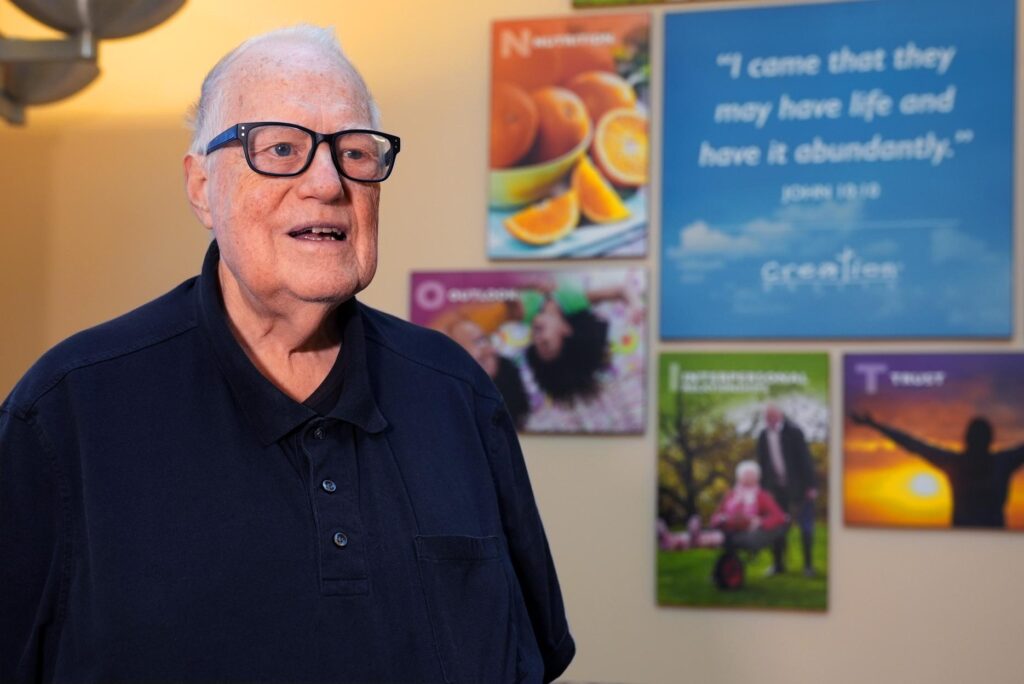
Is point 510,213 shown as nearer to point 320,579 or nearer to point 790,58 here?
point 790,58

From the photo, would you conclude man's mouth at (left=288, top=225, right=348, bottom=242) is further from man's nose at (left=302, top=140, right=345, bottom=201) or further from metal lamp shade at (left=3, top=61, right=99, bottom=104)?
metal lamp shade at (left=3, top=61, right=99, bottom=104)

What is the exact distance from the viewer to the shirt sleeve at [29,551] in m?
0.97

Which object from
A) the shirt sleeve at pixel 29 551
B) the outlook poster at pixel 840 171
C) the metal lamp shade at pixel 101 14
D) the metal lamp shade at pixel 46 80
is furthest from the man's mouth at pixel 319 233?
the metal lamp shade at pixel 46 80

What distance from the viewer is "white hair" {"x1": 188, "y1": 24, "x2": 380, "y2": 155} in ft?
3.65

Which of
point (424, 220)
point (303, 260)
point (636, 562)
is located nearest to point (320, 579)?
point (303, 260)

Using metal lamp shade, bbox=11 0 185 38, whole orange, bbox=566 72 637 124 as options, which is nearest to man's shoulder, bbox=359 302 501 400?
metal lamp shade, bbox=11 0 185 38

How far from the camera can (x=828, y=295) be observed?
2385 millimetres

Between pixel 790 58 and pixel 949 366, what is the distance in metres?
0.60

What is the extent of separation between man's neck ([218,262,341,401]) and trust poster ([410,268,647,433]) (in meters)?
1.38

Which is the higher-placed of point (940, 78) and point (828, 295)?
point (940, 78)

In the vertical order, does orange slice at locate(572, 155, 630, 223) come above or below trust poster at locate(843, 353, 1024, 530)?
above

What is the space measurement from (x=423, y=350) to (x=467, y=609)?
0.26 meters

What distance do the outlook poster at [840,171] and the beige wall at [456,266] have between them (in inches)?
2.5

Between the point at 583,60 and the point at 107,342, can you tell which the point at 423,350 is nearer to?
the point at 107,342
